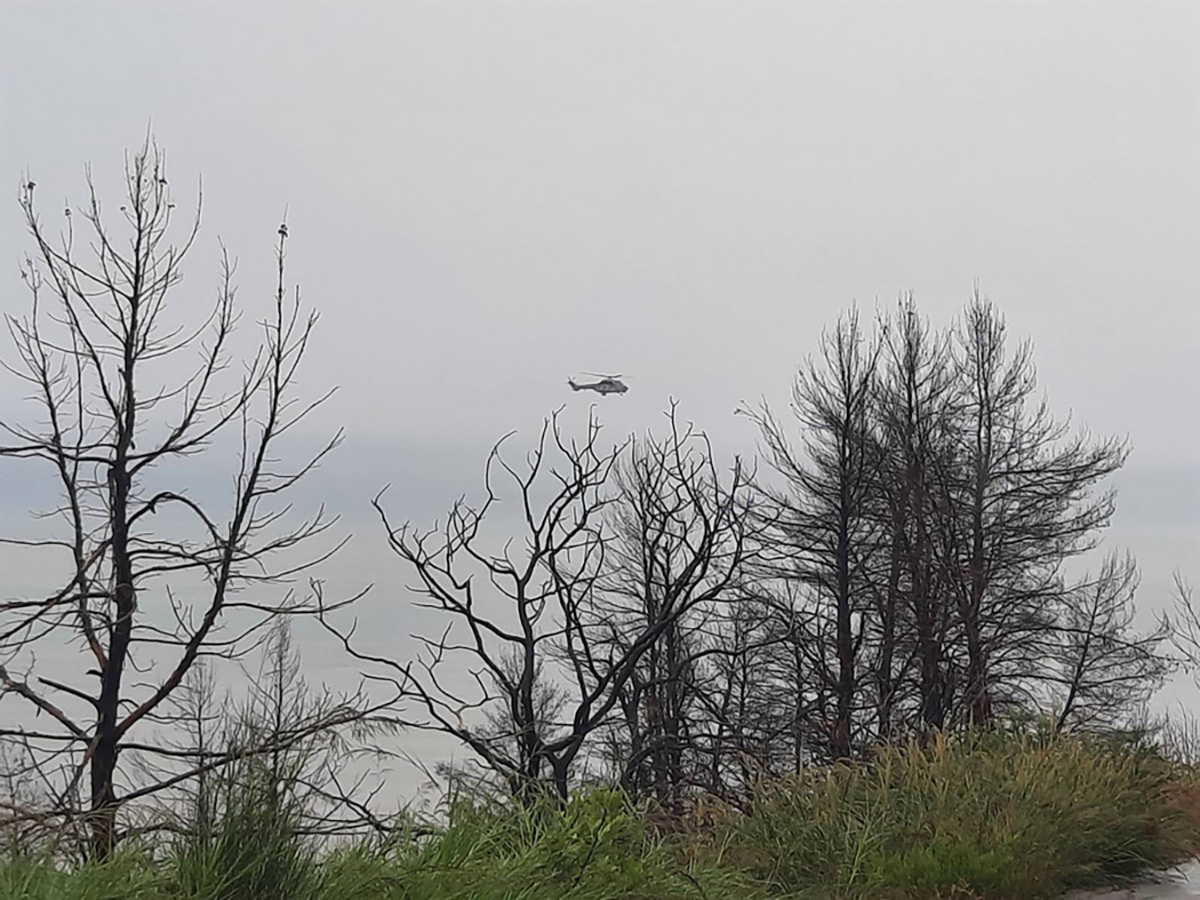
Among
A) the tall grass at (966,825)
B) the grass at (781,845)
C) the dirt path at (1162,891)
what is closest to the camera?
the grass at (781,845)

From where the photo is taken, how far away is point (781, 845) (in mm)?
5867

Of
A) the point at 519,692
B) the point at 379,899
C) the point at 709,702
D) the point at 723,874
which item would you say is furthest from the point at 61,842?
the point at 709,702

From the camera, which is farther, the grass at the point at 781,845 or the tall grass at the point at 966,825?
the tall grass at the point at 966,825

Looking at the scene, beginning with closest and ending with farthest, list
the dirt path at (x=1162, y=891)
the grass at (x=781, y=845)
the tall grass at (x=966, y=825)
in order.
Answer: the grass at (x=781, y=845) < the tall grass at (x=966, y=825) < the dirt path at (x=1162, y=891)

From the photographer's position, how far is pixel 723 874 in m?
5.22

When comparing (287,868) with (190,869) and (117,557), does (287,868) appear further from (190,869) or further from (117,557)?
(117,557)

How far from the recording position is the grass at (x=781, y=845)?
3.65 m

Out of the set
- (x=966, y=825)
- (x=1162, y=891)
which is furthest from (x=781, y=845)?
(x=1162, y=891)

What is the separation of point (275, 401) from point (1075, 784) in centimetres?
623

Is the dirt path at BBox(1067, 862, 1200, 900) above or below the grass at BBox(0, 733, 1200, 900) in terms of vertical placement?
below

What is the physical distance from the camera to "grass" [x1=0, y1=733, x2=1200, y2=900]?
365 centimetres

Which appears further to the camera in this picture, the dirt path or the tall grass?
the dirt path

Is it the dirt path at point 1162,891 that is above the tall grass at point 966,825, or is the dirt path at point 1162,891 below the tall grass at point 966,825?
below

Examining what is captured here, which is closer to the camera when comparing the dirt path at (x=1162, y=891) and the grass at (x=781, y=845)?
the grass at (x=781, y=845)
